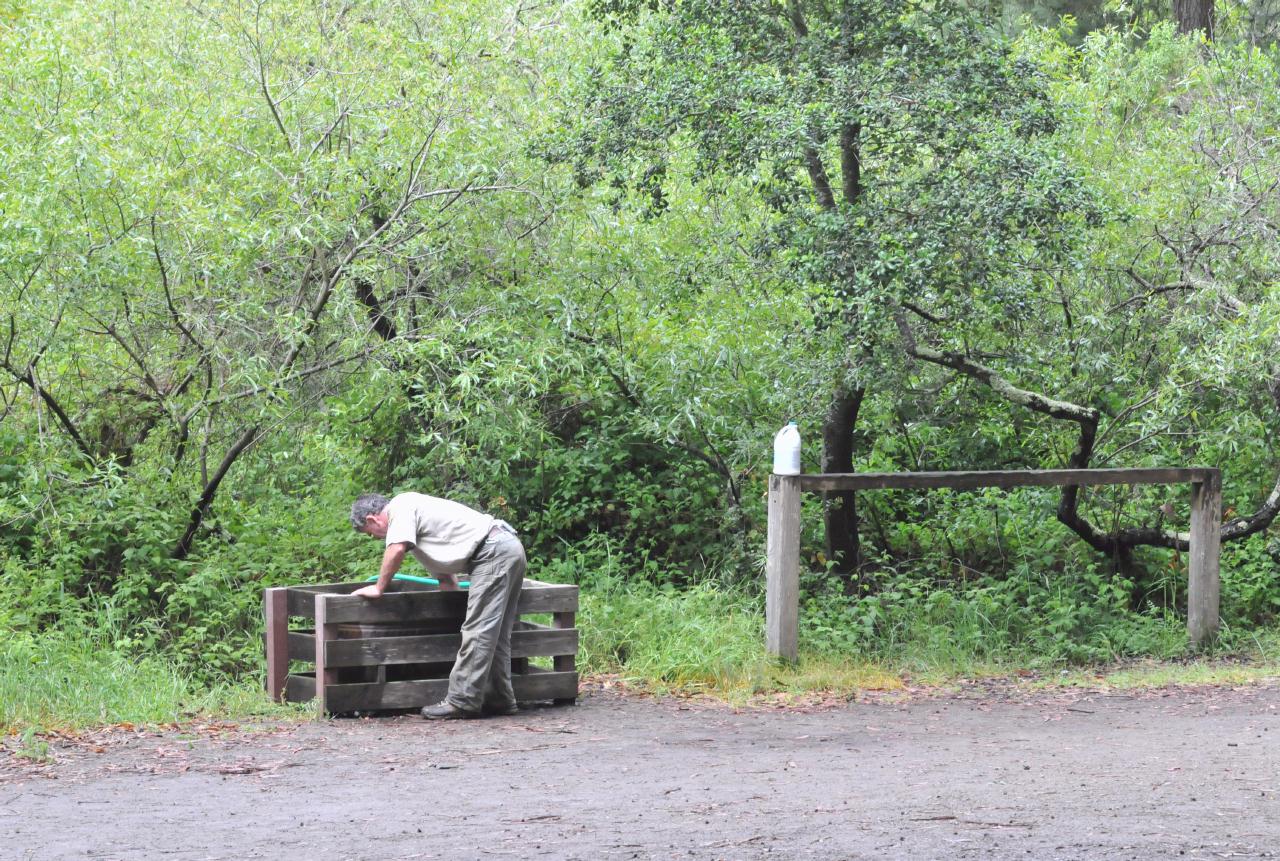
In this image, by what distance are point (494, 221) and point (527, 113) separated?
89 centimetres

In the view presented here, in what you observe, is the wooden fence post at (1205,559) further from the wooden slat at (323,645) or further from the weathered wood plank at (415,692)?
the wooden slat at (323,645)

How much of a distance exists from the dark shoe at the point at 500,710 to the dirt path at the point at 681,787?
0.30 feet

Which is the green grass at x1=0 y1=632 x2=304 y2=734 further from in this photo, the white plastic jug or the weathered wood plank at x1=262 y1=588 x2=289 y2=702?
the white plastic jug

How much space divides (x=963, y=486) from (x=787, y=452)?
1655 mm

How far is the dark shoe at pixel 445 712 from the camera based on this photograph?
7.81 meters

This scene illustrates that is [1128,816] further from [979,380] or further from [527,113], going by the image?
[527,113]

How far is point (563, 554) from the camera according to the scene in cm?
1202

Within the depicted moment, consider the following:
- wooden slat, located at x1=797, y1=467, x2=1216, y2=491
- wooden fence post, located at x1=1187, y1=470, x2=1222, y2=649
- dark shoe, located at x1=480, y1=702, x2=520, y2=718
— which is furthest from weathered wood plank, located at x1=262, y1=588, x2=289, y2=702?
wooden fence post, located at x1=1187, y1=470, x2=1222, y2=649

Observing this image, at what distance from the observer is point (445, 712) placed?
25.6 feet

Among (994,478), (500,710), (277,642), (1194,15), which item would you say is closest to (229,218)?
(277,642)

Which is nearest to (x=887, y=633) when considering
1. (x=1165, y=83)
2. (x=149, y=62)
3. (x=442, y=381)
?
(x=442, y=381)

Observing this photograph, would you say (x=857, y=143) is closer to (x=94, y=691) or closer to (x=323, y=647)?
(x=323, y=647)

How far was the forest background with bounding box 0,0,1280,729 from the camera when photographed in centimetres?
931

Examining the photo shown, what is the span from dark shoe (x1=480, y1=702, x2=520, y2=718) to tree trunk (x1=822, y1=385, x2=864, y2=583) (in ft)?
13.3
